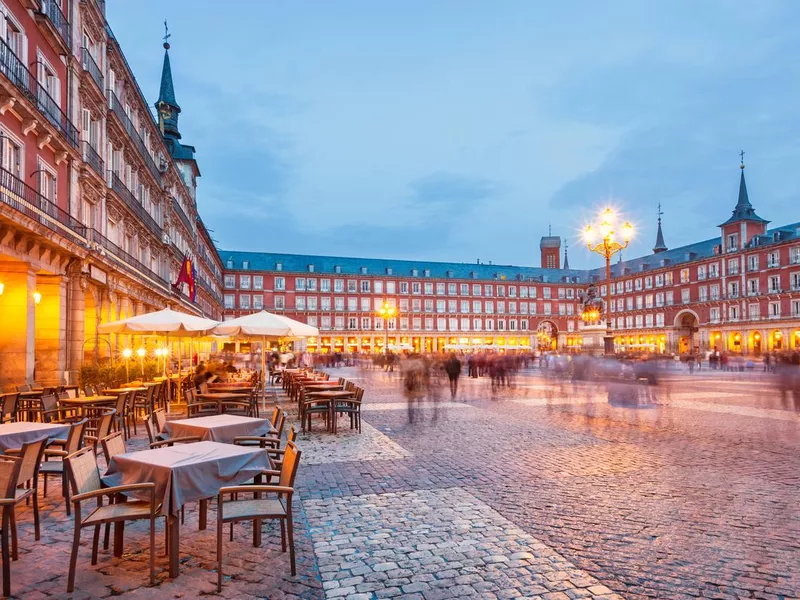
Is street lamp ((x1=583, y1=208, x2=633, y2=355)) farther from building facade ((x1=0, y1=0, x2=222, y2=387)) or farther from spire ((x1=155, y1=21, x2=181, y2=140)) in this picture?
spire ((x1=155, y1=21, x2=181, y2=140))

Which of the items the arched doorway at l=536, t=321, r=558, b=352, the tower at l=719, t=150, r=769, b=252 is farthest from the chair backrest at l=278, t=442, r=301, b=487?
the arched doorway at l=536, t=321, r=558, b=352

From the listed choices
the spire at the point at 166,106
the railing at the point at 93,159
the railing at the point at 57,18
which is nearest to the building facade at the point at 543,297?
the spire at the point at 166,106

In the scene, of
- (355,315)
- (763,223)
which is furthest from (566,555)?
(355,315)

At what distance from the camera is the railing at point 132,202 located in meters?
21.5

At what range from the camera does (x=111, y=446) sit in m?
4.71

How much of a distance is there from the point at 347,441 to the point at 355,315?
6047cm

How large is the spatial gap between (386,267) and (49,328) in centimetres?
5785

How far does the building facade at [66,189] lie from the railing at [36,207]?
1.5 inches

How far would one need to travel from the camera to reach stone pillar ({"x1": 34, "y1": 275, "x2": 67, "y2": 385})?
1612 centimetres

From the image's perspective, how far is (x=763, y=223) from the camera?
53.0 meters

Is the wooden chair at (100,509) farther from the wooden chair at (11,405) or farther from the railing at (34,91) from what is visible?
the railing at (34,91)

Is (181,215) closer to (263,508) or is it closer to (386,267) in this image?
(263,508)

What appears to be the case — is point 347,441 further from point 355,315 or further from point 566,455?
point 355,315

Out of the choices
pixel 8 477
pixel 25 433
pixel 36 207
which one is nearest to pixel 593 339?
pixel 36 207
